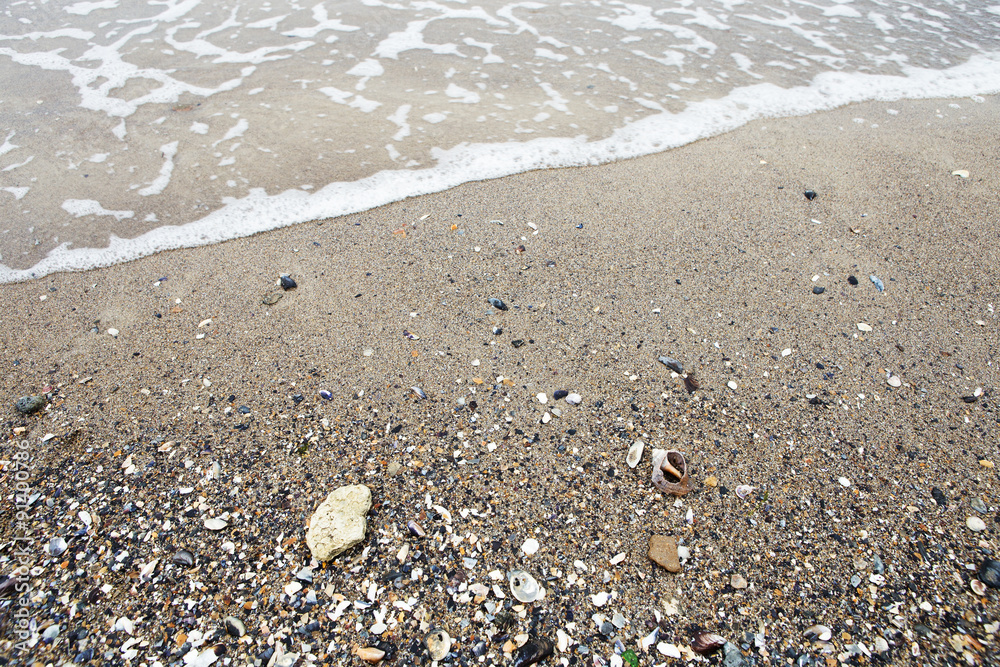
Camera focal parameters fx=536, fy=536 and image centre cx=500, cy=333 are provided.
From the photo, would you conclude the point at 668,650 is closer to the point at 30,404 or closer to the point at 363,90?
the point at 30,404

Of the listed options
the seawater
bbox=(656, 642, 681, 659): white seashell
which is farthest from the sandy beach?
the seawater

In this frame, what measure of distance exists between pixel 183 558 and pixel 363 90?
5.02m

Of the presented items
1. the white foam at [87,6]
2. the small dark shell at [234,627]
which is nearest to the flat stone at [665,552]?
the small dark shell at [234,627]

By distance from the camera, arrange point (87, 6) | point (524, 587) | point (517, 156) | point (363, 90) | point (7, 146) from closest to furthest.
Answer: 1. point (524, 587)
2. point (517, 156)
3. point (7, 146)
4. point (363, 90)
5. point (87, 6)

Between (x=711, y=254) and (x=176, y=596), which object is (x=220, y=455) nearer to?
(x=176, y=596)

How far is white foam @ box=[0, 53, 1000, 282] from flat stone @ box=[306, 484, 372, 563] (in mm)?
2388

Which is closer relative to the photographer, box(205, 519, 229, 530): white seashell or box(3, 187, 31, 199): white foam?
box(205, 519, 229, 530): white seashell

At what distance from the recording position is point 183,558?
2012 mm

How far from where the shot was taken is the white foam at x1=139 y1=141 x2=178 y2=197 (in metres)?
4.24

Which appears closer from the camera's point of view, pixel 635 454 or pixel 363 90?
pixel 635 454

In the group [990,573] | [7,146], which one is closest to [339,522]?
[990,573]

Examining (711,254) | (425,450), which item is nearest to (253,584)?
(425,450)

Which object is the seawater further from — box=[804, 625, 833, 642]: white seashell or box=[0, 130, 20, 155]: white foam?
box=[804, 625, 833, 642]: white seashell

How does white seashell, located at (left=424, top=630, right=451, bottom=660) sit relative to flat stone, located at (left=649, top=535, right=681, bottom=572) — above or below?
below
